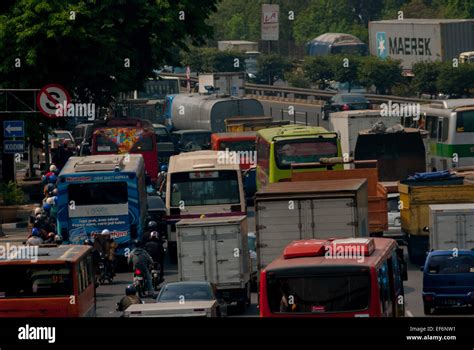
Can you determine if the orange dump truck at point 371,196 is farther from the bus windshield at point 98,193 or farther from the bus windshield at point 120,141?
the bus windshield at point 120,141

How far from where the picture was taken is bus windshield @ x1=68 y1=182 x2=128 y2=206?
31.7m

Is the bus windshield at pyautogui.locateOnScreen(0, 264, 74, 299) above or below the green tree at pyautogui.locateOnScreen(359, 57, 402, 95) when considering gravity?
below

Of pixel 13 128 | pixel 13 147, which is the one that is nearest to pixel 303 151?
pixel 13 147

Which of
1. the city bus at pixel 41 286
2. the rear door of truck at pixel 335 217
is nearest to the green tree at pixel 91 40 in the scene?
the rear door of truck at pixel 335 217

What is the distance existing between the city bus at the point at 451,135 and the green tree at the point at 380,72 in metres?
39.3

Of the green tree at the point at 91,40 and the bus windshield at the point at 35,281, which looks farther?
the green tree at the point at 91,40

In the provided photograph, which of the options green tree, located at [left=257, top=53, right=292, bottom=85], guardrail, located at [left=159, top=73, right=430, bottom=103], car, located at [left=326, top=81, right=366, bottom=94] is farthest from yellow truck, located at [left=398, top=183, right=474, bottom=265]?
green tree, located at [left=257, top=53, right=292, bottom=85]

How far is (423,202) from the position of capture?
31.0m

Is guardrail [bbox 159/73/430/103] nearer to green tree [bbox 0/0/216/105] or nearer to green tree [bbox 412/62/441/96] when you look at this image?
green tree [bbox 412/62/441/96]

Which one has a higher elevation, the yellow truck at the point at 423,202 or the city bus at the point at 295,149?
the city bus at the point at 295,149

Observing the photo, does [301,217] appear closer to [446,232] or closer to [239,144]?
[446,232]

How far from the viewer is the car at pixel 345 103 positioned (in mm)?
71688

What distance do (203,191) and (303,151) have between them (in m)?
5.37

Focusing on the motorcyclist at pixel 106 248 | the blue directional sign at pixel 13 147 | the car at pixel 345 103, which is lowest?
the motorcyclist at pixel 106 248
